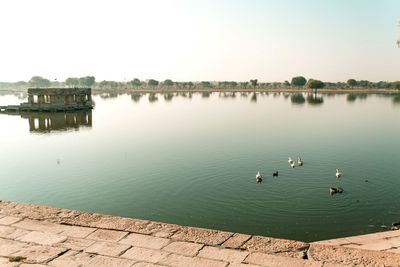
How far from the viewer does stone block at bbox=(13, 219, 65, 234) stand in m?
6.81

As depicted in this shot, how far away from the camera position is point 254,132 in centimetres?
4603

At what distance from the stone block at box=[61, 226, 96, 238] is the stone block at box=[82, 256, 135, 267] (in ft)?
3.23

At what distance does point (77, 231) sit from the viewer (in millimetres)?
6762

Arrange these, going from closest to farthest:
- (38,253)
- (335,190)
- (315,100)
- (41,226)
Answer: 1. (38,253)
2. (41,226)
3. (335,190)
4. (315,100)

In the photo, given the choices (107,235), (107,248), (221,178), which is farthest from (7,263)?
(221,178)

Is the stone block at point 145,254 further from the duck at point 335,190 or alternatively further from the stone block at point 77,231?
the duck at point 335,190

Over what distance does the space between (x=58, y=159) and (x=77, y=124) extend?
28344 millimetres

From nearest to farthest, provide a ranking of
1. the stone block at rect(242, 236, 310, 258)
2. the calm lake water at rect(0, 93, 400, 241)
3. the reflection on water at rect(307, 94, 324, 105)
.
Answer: the stone block at rect(242, 236, 310, 258), the calm lake water at rect(0, 93, 400, 241), the reflection on water at rect(307, 94, 324, 105)

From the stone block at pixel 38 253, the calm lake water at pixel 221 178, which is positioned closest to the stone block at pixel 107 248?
the stone block at pixel 38 253

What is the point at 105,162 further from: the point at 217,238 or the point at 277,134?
the point at 217,238

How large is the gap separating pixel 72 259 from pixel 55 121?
62.5m

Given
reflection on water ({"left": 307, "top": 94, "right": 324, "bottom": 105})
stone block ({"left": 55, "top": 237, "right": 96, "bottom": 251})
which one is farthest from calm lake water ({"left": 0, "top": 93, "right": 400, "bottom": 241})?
reflection on water ({"left": 307, "top": 94, "right": 324, "bottom": 105})

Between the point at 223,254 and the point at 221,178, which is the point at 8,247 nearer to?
the point at 223,254

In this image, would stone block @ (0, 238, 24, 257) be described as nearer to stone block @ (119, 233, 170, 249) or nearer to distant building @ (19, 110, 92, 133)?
stone block @ (119, 233, 170, 249)
